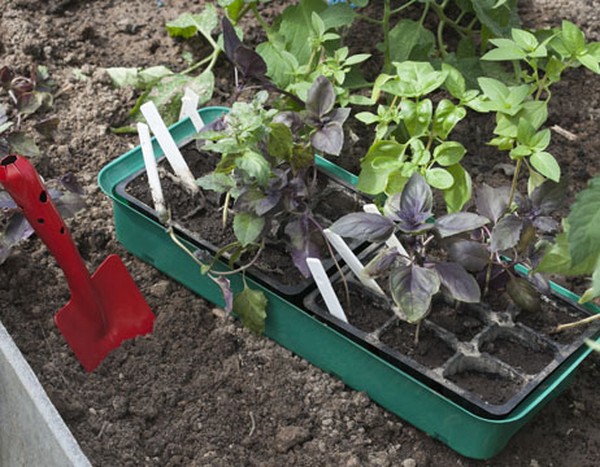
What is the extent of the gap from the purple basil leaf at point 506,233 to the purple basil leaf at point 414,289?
131 millimetres

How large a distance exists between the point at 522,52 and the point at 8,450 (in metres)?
1.25

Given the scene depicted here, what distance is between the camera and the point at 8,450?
1.72 metres

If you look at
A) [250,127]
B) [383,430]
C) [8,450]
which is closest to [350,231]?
[250,127]

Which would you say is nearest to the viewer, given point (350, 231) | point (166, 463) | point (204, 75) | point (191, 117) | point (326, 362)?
point (350, 231)

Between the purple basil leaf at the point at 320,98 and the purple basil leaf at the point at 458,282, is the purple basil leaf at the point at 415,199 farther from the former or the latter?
the purple basil leaf at the point at 320,98

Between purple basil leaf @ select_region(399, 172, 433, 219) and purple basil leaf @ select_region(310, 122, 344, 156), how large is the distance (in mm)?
168

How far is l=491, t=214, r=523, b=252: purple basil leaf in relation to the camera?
5.63 feet

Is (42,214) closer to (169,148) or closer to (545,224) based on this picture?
(169,148)

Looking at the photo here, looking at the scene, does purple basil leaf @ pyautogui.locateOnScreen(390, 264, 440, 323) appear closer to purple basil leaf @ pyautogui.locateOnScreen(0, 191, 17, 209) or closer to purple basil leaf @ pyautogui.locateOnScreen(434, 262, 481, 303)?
purple basil leaf @ pyautogui.locateOnScreen(434, 262, 481, 303)

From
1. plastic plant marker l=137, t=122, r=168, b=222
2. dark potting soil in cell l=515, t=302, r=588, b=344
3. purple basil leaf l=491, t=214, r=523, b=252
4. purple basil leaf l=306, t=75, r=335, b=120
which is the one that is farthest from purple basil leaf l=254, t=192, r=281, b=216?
dark potting soil in cell l=515, t=302, r=588, b=344

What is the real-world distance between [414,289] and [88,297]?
2.28 ft

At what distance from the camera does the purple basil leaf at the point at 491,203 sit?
1.81m

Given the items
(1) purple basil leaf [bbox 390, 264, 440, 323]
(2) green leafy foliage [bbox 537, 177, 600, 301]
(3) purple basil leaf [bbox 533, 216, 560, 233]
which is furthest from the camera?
(3) purple basil leaf [bbox 533, 216, 560, 233]

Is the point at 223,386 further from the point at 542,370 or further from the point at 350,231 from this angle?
the point at 542,370
